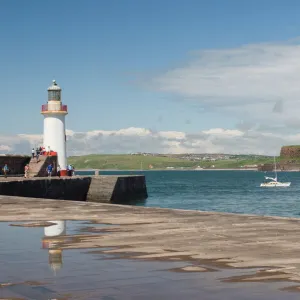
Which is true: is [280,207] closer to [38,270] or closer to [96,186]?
[96,186]

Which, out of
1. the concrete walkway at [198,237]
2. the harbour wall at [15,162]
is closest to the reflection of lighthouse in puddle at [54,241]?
the concrete walkway at [198,237]

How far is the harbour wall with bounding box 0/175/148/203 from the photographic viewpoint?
1663 inches

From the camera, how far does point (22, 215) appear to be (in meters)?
17.6

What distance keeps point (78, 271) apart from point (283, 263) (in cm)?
281

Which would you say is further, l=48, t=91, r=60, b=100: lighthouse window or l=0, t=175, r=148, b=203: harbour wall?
l=48, t=91, r=60, b=100: lighthouse window

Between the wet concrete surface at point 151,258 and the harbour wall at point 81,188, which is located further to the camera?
the harbour wall at point 81,188

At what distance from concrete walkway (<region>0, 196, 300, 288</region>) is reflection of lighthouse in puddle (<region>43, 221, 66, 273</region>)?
315 millimetres

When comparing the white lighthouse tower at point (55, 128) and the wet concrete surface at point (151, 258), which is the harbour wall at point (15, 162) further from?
the wet concrete surface at point (151, 258)

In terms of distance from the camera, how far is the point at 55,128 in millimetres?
57188

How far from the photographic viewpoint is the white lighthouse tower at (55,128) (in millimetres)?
57062

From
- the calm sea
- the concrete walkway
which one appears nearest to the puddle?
the concrete walkway

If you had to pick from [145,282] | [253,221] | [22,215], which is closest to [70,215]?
[22,215]

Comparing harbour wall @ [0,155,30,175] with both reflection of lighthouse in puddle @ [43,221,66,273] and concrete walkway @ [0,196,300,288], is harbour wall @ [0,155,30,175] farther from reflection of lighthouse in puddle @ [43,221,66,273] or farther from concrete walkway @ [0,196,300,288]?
reflection of lighthouse in puddle @ [43,221,66,273]

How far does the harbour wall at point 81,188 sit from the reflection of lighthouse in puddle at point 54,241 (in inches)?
1024
